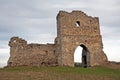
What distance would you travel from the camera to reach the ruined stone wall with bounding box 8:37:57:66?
30.5m

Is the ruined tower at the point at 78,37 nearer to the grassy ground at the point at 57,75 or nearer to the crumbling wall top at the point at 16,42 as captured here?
the crumbling wall top at the point at 16,42

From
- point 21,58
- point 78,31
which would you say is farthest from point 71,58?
point 21,58

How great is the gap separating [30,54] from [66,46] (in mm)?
4019

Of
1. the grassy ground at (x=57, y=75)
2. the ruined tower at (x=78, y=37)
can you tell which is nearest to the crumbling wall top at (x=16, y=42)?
the ruined tower at (x=78, y=37)

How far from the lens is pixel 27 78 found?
1889cm

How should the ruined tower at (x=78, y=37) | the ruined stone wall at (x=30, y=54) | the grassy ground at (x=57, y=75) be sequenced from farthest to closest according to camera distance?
the ruined tower at (x=78, y=37) → the ruined stone wall at (x=30, y=54) → the grassy ground at (x=57, y=75)

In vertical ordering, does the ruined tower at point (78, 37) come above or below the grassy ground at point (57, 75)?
above

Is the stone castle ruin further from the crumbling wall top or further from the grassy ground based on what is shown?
the grassy ground

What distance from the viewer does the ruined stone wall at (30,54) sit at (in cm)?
3045

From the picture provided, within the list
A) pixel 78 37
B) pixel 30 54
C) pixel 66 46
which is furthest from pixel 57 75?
pixel 78 37

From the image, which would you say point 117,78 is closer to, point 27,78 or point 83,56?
point 27,78

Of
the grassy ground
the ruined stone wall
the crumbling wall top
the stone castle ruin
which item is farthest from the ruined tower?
the grassy ground

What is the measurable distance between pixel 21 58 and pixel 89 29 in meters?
8.23

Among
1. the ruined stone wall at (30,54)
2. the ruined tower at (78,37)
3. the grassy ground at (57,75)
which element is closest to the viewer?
the grassy ground at (57,75)
